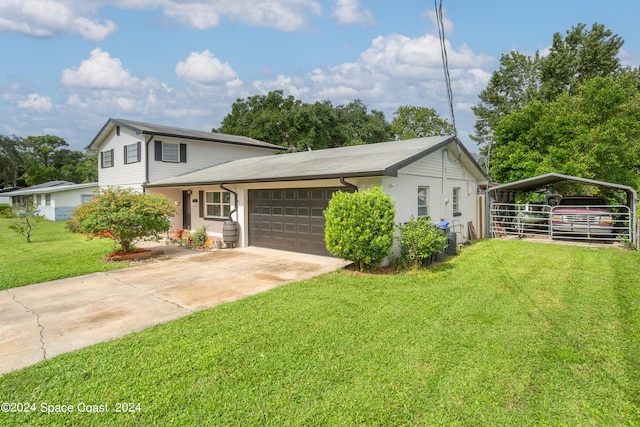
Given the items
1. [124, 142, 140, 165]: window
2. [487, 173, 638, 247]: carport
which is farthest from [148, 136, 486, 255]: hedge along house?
[124, 142, 140, 165]: window

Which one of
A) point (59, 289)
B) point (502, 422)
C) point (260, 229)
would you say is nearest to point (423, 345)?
point (502, 422)

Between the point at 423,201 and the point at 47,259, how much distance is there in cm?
1102

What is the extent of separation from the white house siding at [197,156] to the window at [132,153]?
1.00 meters

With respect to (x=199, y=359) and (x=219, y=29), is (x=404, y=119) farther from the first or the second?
(x=199, y=359)

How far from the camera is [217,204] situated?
13492 mm

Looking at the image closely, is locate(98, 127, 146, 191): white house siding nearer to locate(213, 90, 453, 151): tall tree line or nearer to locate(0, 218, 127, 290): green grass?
locate(0, 218, 127, 290): green grass

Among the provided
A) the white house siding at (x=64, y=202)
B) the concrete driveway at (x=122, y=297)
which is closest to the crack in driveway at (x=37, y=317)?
the concrete driveway at (x=122, y=297)

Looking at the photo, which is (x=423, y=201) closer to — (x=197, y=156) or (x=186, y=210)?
(x=186, y=210)

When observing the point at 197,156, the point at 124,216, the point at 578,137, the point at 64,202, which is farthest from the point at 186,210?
the point at 578,137

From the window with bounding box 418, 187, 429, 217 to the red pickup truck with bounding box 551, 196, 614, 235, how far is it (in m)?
4.92

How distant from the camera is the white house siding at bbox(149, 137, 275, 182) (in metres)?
16.1

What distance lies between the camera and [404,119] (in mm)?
41312

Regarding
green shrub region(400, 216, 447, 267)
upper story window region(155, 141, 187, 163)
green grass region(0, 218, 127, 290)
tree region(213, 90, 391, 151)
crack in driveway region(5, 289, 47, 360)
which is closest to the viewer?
crack in driveway region(5, 289, 47, 360)

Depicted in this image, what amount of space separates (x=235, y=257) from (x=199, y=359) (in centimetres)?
644
